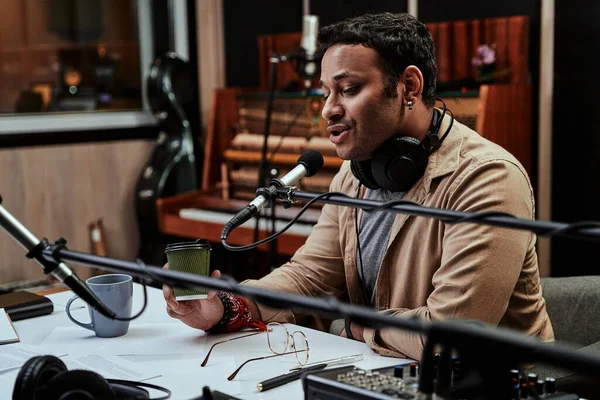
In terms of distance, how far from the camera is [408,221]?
1988mm

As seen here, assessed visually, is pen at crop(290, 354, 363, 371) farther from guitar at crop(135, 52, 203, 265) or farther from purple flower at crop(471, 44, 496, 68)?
guitar at crop(135, 52, 203, 265)

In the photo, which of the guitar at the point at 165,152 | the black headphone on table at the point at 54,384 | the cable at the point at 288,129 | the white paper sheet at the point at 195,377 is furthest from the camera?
the guitar at the point at 165,152

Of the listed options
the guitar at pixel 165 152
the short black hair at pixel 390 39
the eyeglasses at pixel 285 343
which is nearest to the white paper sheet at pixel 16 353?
the eyeglasses at pixel 285 343

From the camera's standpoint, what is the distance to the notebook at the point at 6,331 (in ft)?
6.15

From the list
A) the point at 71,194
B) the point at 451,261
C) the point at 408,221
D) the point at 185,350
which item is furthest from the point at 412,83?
the point at 71,194

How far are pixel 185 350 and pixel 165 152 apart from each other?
297cm

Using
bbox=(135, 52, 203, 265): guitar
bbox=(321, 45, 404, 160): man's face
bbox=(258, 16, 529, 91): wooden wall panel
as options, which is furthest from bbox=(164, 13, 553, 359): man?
bbox=(135, 52, 203, 265): guitar

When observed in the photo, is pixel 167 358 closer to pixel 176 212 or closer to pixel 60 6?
pixel 176 212

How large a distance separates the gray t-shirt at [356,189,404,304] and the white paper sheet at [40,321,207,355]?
460mm

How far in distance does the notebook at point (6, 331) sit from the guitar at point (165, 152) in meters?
2.58

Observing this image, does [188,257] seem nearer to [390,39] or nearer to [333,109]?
[333,109]

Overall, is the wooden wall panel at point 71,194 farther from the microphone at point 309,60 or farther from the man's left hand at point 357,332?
the man's left hand at point 357,332

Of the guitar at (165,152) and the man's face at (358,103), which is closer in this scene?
the man's face at (358,103)

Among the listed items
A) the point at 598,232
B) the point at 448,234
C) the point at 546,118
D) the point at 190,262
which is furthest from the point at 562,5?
the point at 598,232
